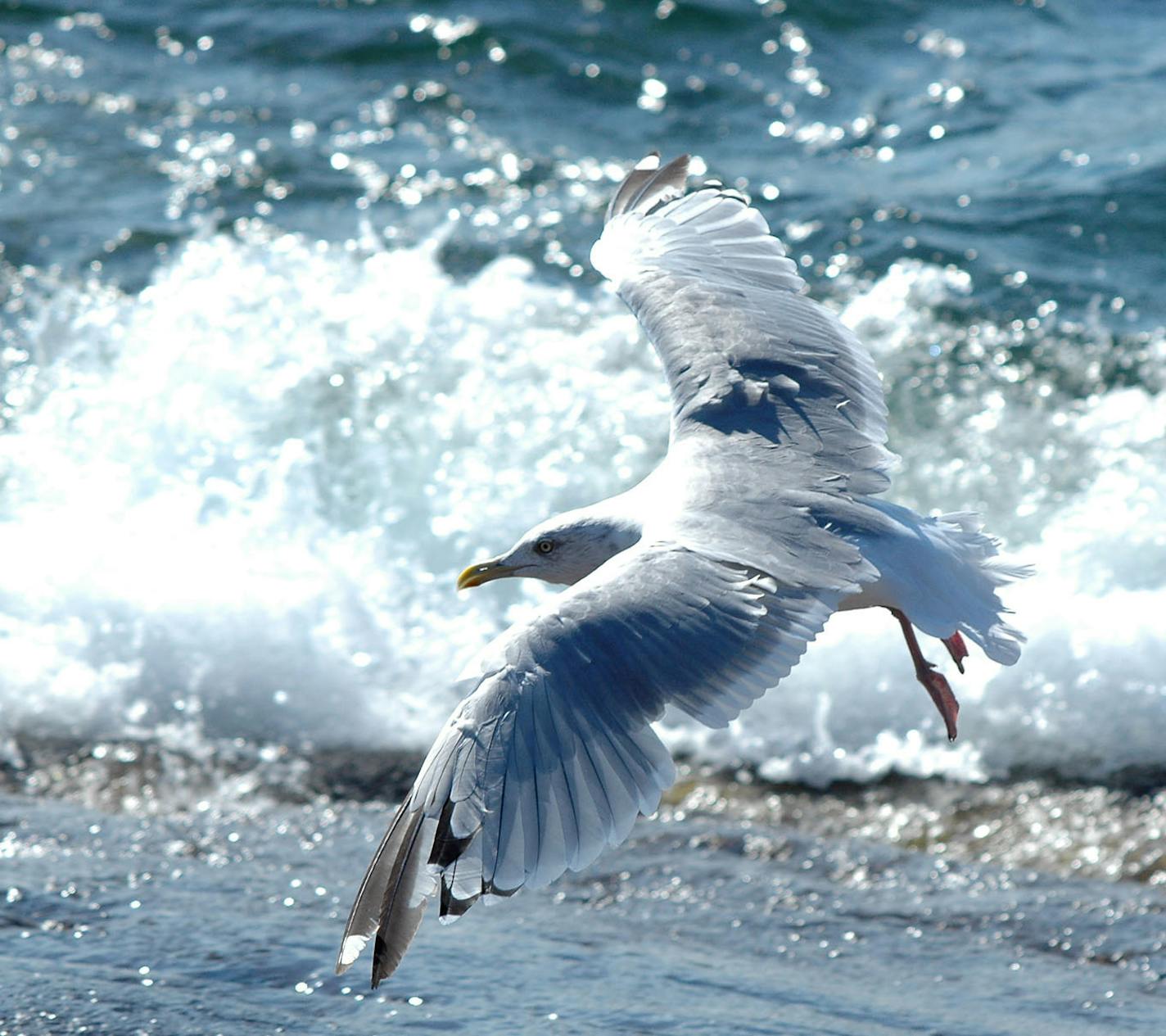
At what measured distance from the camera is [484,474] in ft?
21.7

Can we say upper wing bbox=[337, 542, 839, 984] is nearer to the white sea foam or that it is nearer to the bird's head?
the bird's head

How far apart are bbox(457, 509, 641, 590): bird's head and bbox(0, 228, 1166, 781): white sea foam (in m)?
1.37

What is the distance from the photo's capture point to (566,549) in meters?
3.75

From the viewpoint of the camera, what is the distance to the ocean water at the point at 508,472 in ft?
12.5

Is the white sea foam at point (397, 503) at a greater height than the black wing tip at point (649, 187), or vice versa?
the black wing tip at point (649, 187)

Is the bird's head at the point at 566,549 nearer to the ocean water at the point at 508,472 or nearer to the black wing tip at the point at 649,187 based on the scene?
the ocean water at the point at 508,472

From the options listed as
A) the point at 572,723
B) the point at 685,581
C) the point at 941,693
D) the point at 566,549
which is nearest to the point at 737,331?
the point at 566,549

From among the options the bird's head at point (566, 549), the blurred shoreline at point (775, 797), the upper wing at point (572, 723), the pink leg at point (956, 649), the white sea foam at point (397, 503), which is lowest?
the white sea foam at point (397, 503)

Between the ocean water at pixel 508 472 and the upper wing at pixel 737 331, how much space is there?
1.15m

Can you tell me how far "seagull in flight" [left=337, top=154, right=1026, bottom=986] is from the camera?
9.06 feet

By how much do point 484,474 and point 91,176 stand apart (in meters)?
3.80

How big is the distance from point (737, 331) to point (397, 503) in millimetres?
2697

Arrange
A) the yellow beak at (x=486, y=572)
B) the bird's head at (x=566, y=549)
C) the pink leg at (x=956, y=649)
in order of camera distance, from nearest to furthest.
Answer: the bird's head at (x=566, y=549) → the yellow beak at (x=486, y=572) → the pink leg at (x=956, y=649)

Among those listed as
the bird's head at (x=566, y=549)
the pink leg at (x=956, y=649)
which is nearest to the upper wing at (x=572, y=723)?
the bird's head at (x=566, y=549)
